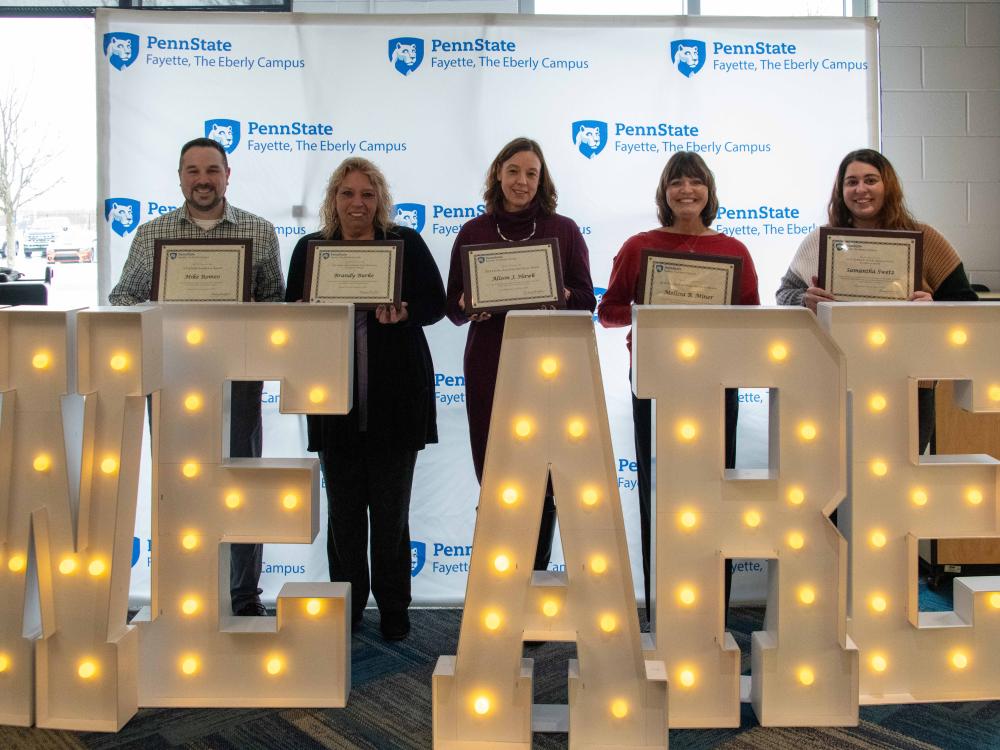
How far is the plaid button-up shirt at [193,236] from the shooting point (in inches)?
111

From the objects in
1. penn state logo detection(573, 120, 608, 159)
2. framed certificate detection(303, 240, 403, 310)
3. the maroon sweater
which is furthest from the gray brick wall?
framed certificate detection(303, 240, 403, 310)

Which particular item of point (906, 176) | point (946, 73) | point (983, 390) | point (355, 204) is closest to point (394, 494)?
point (355, 204)

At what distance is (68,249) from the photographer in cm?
418

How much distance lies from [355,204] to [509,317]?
0.93 m

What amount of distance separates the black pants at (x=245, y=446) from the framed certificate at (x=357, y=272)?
1.67 ft

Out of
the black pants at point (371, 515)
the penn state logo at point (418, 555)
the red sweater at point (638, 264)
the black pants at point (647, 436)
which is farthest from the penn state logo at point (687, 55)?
the penn state logo at point (418, 555)

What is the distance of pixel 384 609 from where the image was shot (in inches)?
111

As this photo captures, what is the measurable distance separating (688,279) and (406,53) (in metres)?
1.52

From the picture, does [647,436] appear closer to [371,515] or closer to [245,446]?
[371,515]

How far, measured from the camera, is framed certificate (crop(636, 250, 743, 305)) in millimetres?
2436

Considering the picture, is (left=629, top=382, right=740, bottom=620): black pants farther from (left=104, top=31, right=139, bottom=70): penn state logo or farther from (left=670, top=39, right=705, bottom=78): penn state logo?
(left=104, top=31, right=139, bottom=70): penn state logo

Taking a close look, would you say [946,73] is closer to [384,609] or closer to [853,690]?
[853,690]

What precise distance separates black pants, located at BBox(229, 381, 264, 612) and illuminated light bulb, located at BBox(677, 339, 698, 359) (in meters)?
1.41

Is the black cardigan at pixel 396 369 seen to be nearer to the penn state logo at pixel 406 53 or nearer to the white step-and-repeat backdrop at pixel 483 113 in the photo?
the white step-and-repeat backdrop at pixel 483 113
